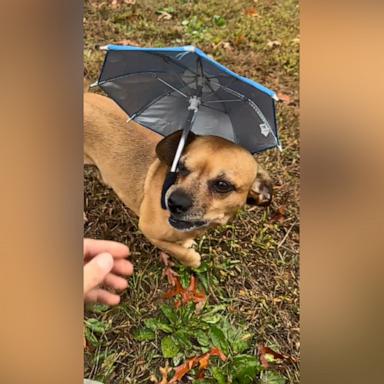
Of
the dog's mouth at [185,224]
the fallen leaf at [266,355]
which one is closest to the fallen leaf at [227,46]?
the dog's mouth at [185,224]

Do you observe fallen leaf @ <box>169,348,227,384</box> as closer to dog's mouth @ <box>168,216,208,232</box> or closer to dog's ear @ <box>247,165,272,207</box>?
dog's mouth @ <box>168,216,208,232</box>

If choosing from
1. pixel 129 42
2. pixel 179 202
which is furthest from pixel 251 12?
pixel 179 202

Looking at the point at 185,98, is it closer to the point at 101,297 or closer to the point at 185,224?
the point at 185,224

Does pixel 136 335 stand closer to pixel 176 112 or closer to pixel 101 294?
pixel 101 294

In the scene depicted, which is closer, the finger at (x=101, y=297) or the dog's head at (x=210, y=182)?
the dog's head at (x=210, y=182)

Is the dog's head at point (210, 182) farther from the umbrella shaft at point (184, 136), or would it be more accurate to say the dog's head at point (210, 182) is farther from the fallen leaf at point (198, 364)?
the fallen leaf at point (198, 364)

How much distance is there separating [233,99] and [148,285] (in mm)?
1062

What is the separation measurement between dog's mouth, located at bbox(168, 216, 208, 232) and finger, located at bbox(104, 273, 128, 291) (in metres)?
0.40

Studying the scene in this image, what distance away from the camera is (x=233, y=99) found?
2.23 meters

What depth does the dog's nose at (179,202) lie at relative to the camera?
86.7 inches

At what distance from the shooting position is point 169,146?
2.29 m

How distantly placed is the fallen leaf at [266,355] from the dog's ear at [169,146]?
1.07 m

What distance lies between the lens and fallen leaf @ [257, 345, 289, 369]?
2.28 meters

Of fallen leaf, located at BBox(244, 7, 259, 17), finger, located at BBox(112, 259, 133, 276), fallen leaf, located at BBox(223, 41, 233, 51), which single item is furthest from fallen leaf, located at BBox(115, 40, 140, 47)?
finger, located at BBox(112, 259, 133, 276)
